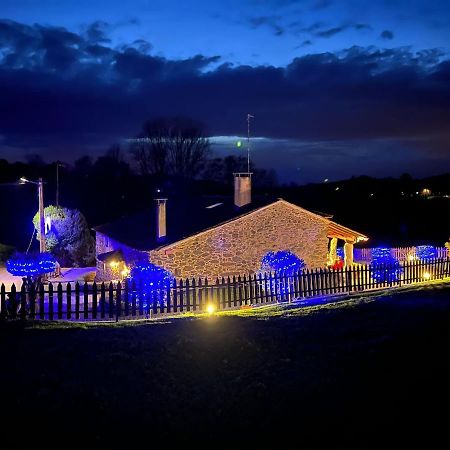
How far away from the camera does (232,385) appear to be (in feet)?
27.2

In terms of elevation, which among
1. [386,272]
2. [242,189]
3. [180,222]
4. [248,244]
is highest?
[242,189]

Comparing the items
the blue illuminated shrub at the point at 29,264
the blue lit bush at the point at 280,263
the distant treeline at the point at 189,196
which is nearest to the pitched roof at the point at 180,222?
the blue lit bush at the point at 280,263

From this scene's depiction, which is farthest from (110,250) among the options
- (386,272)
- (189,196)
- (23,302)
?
(189,196)

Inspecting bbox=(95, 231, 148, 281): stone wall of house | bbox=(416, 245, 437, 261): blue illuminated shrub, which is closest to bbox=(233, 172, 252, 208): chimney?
bbox=(95, 231, 148, 281): stone wall of house

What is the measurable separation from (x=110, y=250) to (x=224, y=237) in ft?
27.0

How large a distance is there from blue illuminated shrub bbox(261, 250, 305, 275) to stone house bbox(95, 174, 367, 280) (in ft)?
0.93

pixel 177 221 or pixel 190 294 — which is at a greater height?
pixel 177 221

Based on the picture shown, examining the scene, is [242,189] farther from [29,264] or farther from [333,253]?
[29,264]

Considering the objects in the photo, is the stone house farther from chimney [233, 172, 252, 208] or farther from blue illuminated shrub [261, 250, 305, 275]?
blue illuminated shrub [261, 250, 305, 275]

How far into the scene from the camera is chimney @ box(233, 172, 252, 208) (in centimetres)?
2428

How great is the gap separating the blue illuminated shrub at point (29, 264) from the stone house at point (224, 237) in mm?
3259

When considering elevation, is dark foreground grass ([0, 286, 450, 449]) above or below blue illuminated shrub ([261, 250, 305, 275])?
below

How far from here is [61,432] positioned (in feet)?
23.0

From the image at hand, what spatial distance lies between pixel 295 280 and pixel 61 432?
1362 cm
